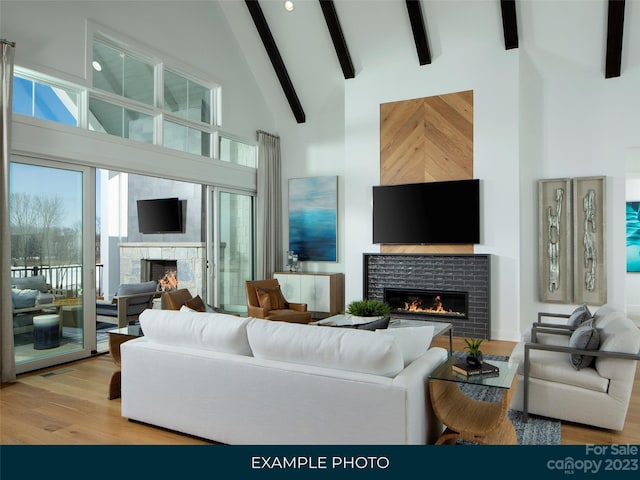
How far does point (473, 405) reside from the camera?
2840 mm

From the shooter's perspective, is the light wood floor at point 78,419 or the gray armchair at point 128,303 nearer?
the light wood floor at point 78,419

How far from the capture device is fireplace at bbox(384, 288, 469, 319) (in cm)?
655

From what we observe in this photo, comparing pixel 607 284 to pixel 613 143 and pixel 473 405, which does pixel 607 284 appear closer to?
pixel 613 143

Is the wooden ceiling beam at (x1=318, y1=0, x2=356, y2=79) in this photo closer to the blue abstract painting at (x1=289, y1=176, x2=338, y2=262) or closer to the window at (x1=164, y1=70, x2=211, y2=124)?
the blue abstract painting at (x1=289, y1=176, x2=338, y2=262)

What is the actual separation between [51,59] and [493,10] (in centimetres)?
527

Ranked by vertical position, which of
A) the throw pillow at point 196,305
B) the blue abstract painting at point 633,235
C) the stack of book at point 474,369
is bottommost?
the stack of book at point 474,369

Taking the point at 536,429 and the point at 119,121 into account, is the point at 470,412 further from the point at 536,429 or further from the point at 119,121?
the point at 119,121

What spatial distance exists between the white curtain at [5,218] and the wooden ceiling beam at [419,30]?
15.3 feet

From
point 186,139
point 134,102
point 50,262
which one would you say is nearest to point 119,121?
point 134,102

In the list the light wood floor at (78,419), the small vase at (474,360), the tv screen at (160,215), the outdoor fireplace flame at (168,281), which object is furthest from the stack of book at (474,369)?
the outdoor fireplace flame at (168,281)

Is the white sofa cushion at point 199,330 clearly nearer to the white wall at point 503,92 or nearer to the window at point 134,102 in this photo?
the window at point 134,102

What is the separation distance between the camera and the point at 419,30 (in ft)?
20.8

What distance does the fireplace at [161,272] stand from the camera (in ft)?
29.0

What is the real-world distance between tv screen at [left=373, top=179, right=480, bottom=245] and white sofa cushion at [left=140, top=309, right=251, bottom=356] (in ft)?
13.6
